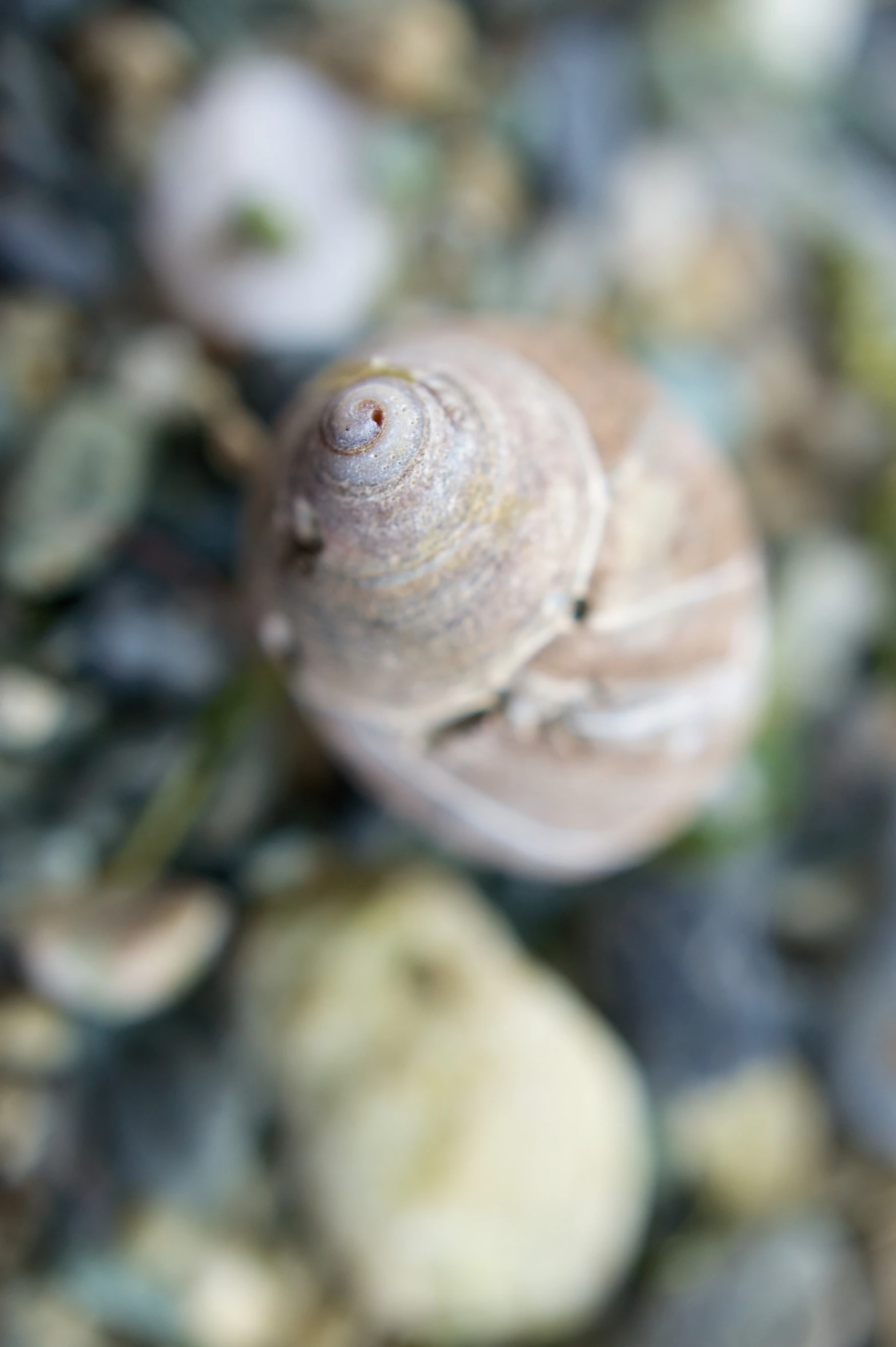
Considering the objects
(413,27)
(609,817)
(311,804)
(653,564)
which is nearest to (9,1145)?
(311,804)

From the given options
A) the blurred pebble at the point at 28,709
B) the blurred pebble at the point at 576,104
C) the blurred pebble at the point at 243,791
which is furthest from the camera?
the blurred pebble at the point at 576,104

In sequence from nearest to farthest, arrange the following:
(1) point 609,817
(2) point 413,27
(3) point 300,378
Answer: (1) point 609,817 → (3) point 300,378 → (2) point 413,27

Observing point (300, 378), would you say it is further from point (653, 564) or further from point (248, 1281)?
point (248, 1281)

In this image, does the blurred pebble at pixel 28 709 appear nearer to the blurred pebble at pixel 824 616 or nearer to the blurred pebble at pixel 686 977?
the blurred pebble at pixel 686 977

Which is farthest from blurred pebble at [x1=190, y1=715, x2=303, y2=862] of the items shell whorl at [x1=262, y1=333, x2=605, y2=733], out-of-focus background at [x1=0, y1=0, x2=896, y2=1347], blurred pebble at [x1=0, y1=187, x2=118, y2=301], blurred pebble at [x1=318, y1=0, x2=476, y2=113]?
A: blurred pebble at [x1=318, y1=0, x2=476, y2=113]

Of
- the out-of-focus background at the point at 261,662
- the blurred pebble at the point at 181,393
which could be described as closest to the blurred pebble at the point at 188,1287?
the out-of-focus background at the point at 261,662

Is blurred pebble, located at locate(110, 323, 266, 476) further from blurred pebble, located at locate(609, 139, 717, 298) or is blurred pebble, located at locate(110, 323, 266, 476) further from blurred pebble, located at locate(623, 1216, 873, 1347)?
blurred pebble, located at locate(623, 1216, 873, 1347)
